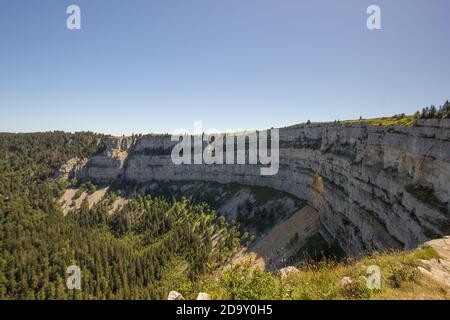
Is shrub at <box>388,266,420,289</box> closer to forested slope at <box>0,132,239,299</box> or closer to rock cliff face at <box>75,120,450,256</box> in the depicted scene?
rock cliff face at <box>75,120,450,256</box>

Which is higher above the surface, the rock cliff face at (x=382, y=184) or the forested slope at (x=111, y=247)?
the rock cliff face at (x=382, y=184)

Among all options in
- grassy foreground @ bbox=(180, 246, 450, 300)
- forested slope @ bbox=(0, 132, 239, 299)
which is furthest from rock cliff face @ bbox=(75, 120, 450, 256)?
forested slope @ bbox=(0, 132, 239, 299)

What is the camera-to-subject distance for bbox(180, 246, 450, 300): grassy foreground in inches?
404

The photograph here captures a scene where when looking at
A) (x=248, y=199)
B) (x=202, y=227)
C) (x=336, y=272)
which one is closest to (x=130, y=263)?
(x=202, y=227)

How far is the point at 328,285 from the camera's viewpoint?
36.9 ft

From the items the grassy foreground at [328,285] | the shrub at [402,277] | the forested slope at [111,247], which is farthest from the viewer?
the forested slope at [111,247]

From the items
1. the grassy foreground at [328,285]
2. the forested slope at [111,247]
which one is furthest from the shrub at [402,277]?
the forested slope at [111,247]

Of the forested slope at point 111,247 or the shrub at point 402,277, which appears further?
the forested slope at point 111,247

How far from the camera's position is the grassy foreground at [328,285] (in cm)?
1026

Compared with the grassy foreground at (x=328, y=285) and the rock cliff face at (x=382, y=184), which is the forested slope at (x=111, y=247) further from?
the grassy foreground at (x=328, y=285)

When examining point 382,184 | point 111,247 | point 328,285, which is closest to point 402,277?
point 328,285

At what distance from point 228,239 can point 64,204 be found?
14971 cm

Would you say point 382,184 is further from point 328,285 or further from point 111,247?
point 111,247
